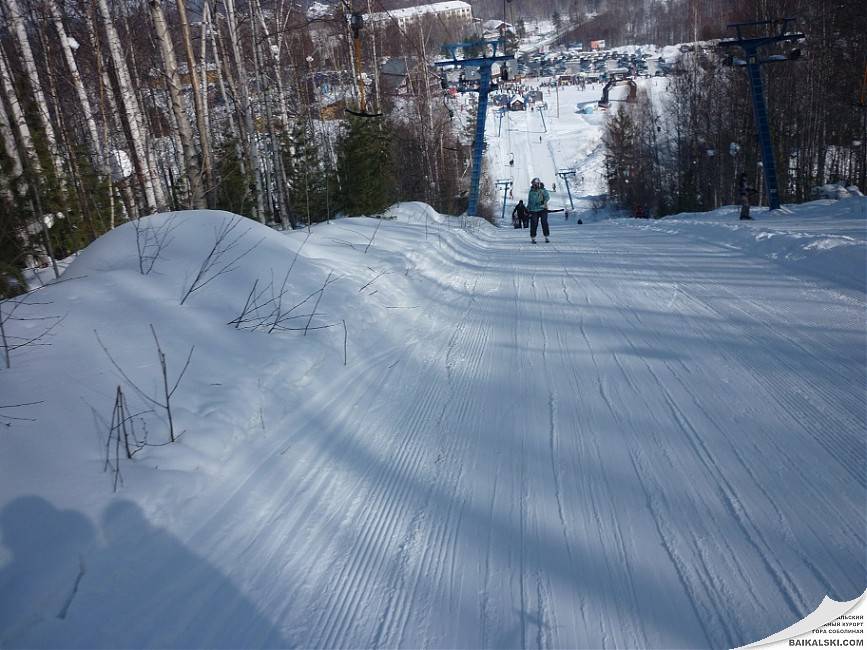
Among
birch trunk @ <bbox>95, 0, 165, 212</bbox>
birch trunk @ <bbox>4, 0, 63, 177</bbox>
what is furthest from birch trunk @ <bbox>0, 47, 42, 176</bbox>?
birch trunk @ <bbox>95, 0, 165, 212</bbox>

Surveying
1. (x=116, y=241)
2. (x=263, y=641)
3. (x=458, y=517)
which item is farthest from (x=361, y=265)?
(x=263, y=641)

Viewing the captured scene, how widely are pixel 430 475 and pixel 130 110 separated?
9432 mm

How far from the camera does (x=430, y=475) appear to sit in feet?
11.6

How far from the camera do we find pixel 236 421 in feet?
13.2

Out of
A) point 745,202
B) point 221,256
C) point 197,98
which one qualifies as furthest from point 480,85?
point 221,256

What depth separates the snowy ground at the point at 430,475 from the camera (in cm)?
238

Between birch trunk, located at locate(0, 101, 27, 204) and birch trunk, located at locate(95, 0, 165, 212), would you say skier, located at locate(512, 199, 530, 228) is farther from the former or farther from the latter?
birch trunk, located at locate(0, 101, 27, 204)

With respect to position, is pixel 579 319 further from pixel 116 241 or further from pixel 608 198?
pixel 608 198

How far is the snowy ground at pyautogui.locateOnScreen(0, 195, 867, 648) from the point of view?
2.38 m

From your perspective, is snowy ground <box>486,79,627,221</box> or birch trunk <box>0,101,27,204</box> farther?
snowy ground <box>486,79,627,221</box>

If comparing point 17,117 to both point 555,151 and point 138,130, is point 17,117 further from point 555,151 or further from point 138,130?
point 555,151

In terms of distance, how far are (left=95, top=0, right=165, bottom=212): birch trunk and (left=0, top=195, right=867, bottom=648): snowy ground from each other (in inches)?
160

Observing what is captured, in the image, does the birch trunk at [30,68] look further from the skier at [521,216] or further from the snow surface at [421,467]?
Answer: the skier at [521,216]

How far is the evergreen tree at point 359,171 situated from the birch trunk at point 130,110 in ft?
19.0
